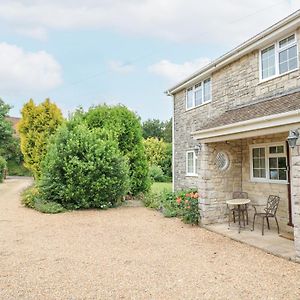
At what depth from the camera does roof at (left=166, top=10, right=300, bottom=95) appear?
8.81 meters

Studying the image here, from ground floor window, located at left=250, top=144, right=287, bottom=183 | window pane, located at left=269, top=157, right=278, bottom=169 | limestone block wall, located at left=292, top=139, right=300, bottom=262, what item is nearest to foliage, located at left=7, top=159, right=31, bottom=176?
ground floor window, located at left=250, top=144, right=287, bottom=183

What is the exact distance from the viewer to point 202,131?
9.07 meters

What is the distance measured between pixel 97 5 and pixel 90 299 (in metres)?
10.9

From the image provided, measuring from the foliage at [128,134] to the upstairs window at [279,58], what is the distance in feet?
24.6

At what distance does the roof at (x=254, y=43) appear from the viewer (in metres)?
8.81

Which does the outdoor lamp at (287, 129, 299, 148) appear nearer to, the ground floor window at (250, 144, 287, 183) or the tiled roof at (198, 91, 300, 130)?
the tiled roof at (198, 91, 300, 130)

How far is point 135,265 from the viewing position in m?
5.87

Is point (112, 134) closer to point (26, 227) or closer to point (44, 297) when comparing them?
point (26, 227)

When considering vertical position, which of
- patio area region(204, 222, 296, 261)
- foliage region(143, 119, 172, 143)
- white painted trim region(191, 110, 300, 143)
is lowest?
patio area region(204, 222, 296, 261)

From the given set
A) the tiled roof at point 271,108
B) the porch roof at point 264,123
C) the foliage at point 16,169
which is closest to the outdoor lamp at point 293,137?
the porch roof at point 264,123

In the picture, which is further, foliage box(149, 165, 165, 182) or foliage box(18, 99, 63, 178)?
foliage box(149, 165, 165, 182)

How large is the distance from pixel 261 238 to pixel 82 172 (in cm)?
759

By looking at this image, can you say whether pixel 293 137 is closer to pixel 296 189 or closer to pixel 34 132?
pixel 296 189

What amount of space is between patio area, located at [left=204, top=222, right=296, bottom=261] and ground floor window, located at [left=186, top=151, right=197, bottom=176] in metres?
5.53
